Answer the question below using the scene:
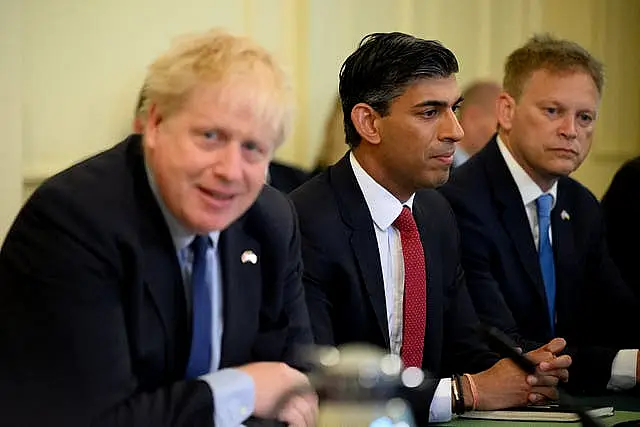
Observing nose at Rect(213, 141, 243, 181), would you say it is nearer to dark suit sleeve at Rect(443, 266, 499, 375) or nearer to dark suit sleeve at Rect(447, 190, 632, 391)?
dark suit sleeve at Rect(443, 266, 499, 375)

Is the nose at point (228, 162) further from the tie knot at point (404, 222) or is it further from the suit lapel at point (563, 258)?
the suit lapel at point (563, 258)

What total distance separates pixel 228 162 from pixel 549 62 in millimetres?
1464

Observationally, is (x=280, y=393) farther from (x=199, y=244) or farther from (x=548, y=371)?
(x=548, y=371)

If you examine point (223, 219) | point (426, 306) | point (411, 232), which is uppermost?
point (223, 219)

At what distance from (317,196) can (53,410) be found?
937mm

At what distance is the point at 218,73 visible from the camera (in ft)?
5.29

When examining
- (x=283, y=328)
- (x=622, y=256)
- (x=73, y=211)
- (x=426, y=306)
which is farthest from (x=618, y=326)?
(x=73, y=211)

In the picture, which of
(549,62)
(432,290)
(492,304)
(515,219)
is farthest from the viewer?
(549,62)

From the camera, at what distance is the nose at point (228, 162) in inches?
63.7

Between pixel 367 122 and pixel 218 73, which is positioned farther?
pixel 367 122

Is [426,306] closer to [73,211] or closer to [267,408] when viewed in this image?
[267,408]

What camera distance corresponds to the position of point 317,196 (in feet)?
7.73

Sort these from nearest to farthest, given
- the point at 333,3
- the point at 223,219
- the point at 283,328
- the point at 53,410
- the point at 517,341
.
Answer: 1. the point at 53,410
2. the point at 223,219
3. the point at 283,328
4. the point at 517,341
5. the point at 333,3

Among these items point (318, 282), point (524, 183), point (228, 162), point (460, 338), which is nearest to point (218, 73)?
point (228, 162)
